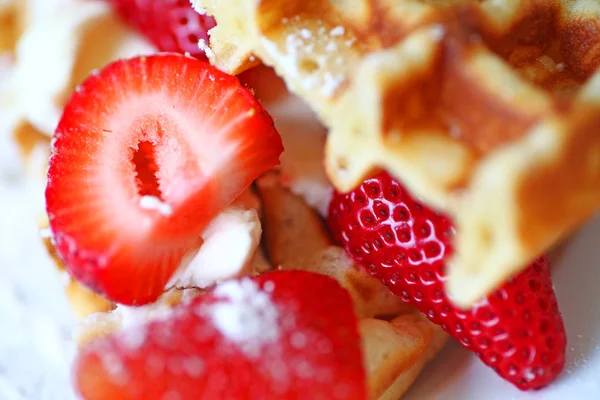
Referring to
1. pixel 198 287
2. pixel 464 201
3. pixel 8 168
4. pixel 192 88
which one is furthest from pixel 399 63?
pixel 8 168

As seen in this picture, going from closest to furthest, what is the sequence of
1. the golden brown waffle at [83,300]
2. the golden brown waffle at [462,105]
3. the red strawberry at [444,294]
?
the golden brown waffle at [462,105]
the red strawberry at [444,294]
the golden brown waffle at [83,300]

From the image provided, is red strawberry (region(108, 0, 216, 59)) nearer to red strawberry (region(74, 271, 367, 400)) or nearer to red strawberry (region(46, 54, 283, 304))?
red strawberry (region(46, 54, 283, 304))

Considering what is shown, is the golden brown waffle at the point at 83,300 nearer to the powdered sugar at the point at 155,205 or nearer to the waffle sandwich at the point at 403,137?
the waffle sandwich at the point at 403,137

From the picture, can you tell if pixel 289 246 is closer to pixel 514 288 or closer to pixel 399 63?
pixel 514 288

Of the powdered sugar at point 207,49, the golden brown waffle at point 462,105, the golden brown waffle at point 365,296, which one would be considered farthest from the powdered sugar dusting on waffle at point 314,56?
the golden brown waffle at point 365,296

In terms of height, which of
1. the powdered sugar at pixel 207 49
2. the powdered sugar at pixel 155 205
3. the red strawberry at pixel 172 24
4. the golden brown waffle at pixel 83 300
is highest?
the powdered sugar at pixel 207 49

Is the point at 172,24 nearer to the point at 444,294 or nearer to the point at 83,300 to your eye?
the point at 83,300
